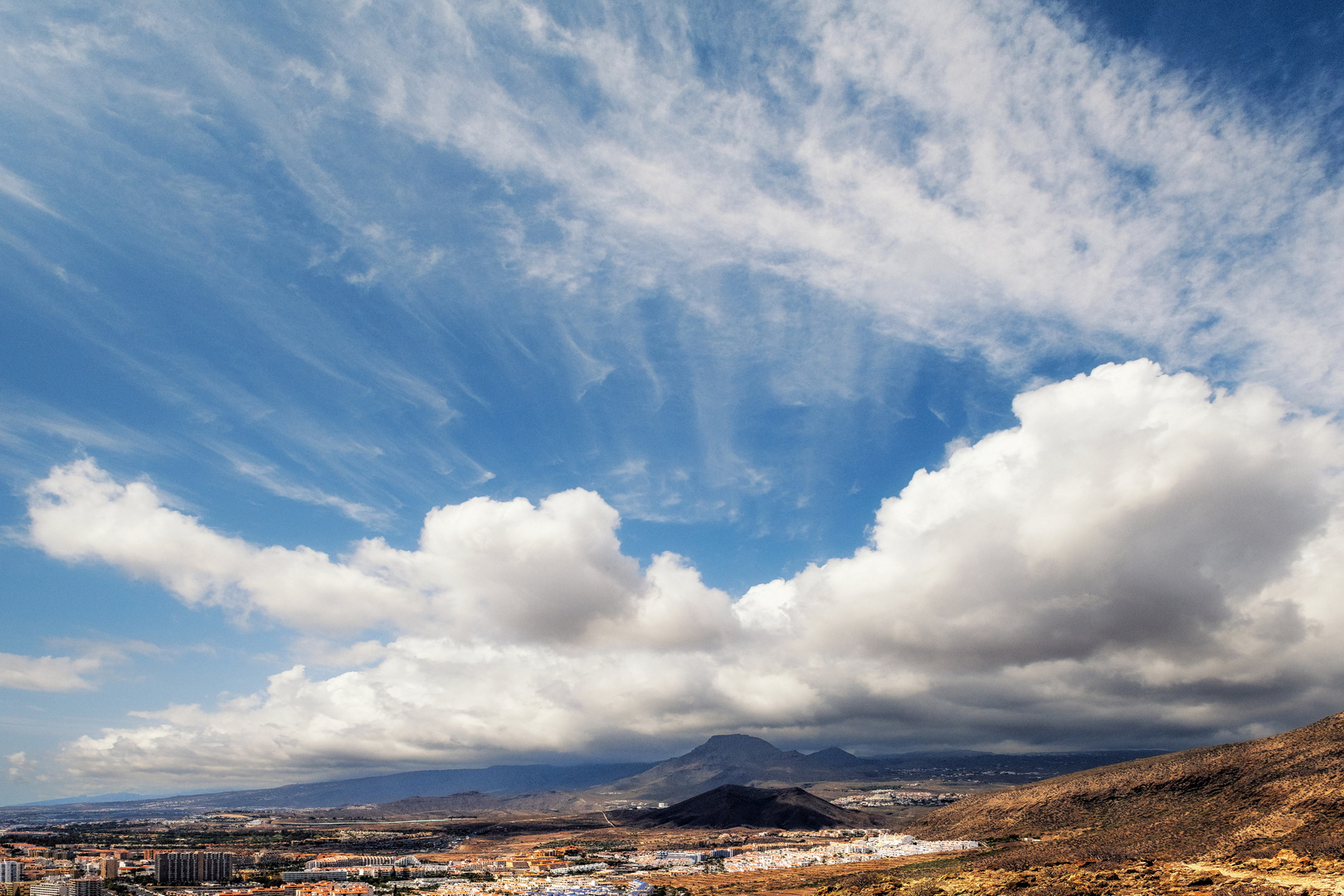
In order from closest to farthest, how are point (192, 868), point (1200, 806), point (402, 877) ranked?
point (1200, 806) → point (402, 877) → point (192, 868)

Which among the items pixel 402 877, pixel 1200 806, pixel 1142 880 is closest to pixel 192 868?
pixel 402 877

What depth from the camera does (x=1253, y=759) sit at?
140750 millimetres

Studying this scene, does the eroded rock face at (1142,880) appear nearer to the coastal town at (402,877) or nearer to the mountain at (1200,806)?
the mountain at (1200,806)

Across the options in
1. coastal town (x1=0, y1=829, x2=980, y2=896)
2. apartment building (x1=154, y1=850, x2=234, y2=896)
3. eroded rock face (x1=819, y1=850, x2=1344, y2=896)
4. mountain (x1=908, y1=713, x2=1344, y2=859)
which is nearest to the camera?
eroded rock face (x1=819, y1=850, x2=1344, y2=896)

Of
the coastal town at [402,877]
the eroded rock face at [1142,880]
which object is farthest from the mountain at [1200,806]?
the coastal town at [402,877]

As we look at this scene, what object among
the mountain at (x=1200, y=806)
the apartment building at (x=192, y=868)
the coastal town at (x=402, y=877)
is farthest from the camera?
the apartment building at (x=192, y=868)

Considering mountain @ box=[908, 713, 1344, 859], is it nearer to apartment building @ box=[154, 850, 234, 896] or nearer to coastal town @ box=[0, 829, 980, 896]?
coastal town @ box=[0, 829, 980, 896]

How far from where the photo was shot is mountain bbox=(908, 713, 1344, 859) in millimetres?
96875

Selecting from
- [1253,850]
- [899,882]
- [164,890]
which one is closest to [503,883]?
[164,890]

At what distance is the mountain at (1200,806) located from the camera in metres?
96.9

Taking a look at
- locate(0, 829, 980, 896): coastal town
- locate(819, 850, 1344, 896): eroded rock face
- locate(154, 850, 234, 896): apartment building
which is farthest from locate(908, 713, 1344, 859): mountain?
locate(154, 850, 234, 896): apartment building

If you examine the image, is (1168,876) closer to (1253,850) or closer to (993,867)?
(1253,850)

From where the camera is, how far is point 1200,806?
132625 mm

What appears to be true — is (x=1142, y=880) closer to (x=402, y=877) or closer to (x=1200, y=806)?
(x=1200, y=806)
